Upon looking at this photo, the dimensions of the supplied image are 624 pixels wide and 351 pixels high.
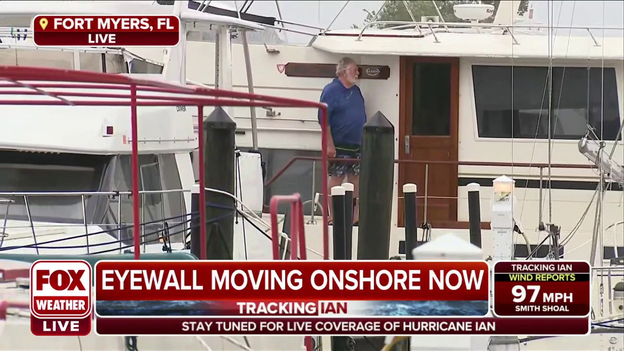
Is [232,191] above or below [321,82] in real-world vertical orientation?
below

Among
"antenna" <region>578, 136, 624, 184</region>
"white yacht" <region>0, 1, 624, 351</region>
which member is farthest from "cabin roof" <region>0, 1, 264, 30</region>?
"antenna" <region>578, 136, 624, 184</region>

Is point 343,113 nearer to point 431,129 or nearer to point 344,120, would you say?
point 344,120

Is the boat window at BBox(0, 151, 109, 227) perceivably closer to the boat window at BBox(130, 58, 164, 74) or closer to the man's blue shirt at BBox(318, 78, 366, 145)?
the boat window at BBox(130, 58, 164, 74)

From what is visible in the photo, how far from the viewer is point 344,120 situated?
33.0 feet

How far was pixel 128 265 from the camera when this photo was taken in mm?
5355

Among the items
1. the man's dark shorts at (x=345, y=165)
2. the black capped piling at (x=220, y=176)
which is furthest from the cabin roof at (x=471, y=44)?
the black capped piling at (x=220, y=176)

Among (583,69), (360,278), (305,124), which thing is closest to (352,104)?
(305,124)

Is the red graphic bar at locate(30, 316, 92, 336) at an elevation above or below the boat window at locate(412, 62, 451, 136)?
below

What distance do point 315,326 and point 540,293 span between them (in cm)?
118

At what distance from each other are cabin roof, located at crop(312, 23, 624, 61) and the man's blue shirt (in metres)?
0.52

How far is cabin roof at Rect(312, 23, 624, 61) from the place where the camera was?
10391 millimetres

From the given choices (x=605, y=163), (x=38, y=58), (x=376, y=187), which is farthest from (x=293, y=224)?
(x=605, y=163)

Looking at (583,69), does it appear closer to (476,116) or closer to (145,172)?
(476,116)

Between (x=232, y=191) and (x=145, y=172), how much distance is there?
779 millimetres
